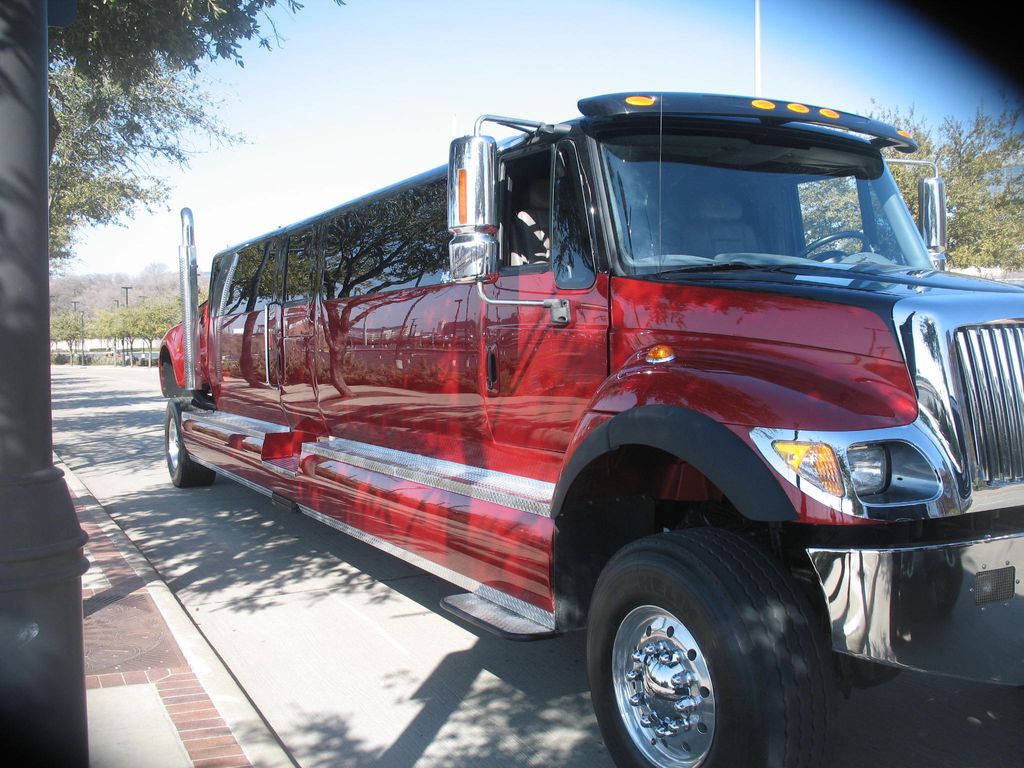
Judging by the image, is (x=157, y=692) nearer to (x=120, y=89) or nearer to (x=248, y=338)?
(x=248, y=338)

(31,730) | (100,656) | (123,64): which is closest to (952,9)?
(123,64)

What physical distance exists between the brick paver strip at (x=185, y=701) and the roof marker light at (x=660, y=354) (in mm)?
2255

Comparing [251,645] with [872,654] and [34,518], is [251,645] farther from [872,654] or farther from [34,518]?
[872,654]

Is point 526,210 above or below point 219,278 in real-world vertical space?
below

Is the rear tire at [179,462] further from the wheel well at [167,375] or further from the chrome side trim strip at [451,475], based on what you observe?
the chrome side trim strip at [451,475]

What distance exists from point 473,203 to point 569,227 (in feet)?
1.82

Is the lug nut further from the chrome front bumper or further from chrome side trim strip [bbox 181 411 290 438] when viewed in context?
chrome side trim strip [bbox 181 411 290 438]

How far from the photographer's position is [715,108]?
3.86 metres

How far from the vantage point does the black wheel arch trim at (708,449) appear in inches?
108

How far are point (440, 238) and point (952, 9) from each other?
9.61 meters

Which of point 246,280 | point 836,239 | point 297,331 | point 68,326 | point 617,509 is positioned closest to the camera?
point 617,509

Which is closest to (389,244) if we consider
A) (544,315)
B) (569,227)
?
(544,315)

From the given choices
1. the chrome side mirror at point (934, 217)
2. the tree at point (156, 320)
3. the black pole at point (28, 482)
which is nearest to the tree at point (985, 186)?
the chrome side mirror at point (934, 217)

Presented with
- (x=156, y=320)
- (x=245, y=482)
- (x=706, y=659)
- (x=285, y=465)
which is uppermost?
(x=156, y=320)
